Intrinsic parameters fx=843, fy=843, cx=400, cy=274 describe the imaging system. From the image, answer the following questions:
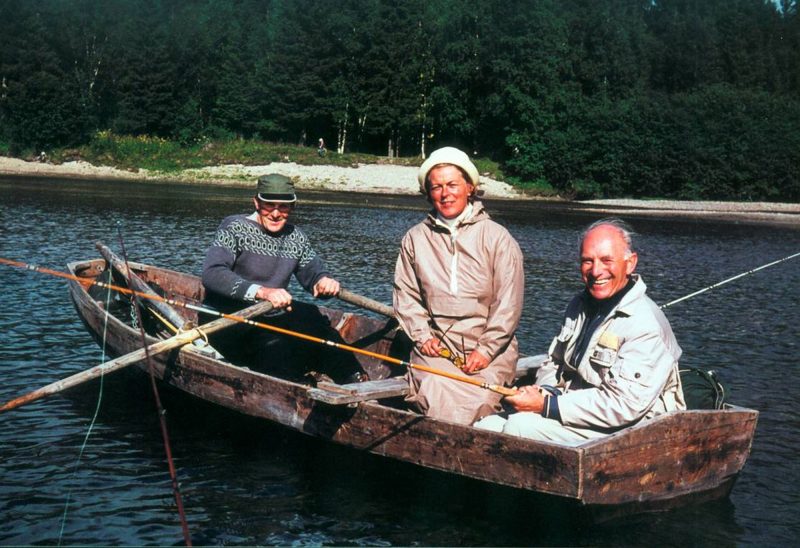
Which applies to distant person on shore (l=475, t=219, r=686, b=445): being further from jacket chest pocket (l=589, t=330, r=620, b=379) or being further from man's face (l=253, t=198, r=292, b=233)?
man's face (l=253, t=198, r=292, b=233)

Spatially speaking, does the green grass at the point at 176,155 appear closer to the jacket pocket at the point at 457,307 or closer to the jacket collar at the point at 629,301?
the jacket pocket at the point at 457,307

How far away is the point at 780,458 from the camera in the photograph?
784cm

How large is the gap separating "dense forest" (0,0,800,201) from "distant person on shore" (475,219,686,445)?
4641cm

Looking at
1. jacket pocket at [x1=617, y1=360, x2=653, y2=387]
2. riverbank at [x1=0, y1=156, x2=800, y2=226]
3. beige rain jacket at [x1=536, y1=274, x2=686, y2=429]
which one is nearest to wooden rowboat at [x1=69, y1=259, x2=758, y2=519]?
beige rain jacket at [x1=536, y1=274, x2=686, y2=429]

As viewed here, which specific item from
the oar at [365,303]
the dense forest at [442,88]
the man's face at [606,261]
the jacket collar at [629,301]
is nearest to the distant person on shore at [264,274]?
the oar at [365,303]

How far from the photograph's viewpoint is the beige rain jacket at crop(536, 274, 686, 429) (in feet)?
17.9

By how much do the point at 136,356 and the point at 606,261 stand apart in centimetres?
449

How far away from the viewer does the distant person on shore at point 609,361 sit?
5.46m

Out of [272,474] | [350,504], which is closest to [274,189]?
[272,474]

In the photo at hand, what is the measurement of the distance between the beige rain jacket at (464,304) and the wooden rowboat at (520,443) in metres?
0.34

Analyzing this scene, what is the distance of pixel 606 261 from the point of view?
5.63 metres

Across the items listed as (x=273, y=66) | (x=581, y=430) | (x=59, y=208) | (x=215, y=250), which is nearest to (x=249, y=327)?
(x=215, y=250)

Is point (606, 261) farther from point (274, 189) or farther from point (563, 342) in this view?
point (274, 189)

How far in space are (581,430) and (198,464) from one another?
3440 millimetres
